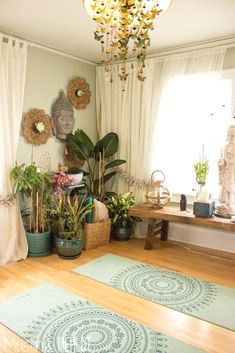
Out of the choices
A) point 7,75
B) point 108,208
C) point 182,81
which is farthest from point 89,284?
point 182,81

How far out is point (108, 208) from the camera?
3775 mm

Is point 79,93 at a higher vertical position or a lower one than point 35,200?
higher

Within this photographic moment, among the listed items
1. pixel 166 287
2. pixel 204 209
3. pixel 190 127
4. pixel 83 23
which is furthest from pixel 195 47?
pixel 166 287

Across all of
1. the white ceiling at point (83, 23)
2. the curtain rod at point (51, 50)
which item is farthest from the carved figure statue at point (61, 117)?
the white ceiling at point (83, 23)

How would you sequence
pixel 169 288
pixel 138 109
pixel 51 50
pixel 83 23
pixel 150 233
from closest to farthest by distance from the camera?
1. pixel 169 288
2. pixel 83 23
3. pixel 150 233
4. pixel 51 50
5. pixel 138 109

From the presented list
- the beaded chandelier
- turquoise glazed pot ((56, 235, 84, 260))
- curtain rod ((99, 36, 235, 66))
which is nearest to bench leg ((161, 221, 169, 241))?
turquoise glazed pot ((56, 235, 84, 260))

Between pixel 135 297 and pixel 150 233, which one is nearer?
pixel 135 297

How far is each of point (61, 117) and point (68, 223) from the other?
1392 mm

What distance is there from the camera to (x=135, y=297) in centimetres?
236

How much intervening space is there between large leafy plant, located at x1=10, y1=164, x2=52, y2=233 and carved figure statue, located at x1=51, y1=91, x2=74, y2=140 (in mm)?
735

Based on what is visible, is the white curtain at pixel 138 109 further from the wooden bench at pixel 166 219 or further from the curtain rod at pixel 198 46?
the wooden bench at pixel 166 219

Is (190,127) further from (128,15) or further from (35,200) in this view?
(35,200)

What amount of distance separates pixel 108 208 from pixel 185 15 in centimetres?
233

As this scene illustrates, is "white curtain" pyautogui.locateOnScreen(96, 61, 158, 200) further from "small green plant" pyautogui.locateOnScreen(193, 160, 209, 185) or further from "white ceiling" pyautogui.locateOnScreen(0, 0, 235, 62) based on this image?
"small green plant" pyautogui.locateOnScreen(193, 160, 209, 185)
